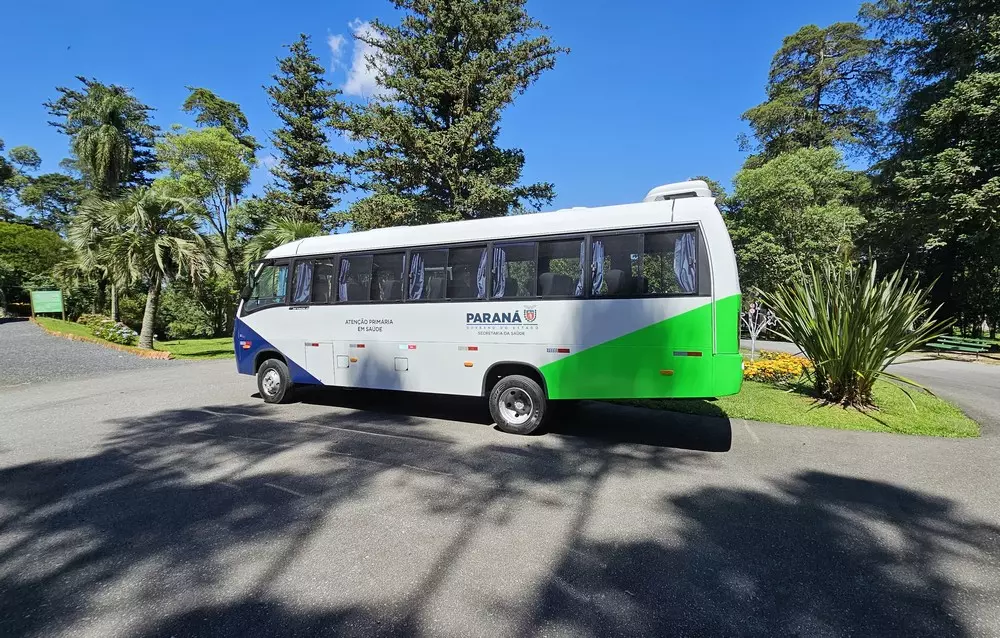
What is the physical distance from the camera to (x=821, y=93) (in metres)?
30.6

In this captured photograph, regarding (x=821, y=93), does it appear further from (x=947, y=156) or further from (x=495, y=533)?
(x=495, y=533)

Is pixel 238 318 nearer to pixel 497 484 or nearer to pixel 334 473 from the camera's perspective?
pixel 334 473

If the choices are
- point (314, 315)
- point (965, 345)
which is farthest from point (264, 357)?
point (965, 345)

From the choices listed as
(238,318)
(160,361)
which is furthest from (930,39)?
(160,361)

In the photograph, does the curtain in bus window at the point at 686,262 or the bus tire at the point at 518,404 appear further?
the bus tire at the point at 518,404

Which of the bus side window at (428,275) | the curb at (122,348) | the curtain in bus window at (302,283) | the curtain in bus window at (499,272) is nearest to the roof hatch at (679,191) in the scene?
the curtain in bus window at (499,272)

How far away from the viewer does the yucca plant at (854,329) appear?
716 cm

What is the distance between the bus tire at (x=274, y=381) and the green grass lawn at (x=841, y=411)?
616cm

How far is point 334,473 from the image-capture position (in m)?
4.96

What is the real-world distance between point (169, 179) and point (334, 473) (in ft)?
93.0

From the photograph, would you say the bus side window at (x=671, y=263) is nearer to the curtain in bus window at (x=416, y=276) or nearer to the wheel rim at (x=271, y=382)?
the curtain in bus window at (x=416, y=276)

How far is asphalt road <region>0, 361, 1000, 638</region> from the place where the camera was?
Result: 272 centimetres

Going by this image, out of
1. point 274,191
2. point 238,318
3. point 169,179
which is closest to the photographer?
point 238,318

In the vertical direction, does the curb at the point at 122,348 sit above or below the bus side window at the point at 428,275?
below
